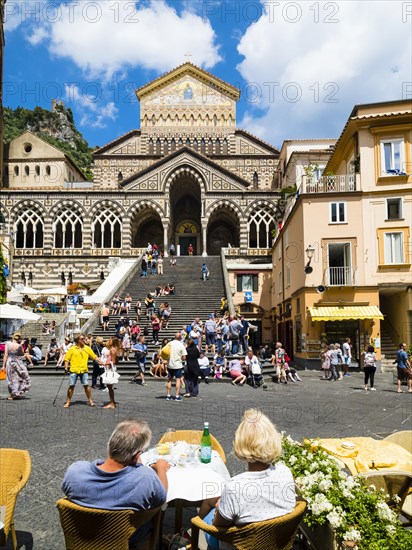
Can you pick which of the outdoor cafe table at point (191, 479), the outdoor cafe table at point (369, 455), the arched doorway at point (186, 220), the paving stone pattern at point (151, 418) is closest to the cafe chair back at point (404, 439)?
the outdoor cafe table at point (369, 455)

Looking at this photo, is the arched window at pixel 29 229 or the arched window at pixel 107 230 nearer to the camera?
the arched window at pixel 29 229

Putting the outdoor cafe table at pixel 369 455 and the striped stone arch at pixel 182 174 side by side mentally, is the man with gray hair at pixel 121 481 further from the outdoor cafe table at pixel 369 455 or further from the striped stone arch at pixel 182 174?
the striped stone arch at pixel 182 174

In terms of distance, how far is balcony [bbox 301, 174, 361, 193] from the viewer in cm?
2210

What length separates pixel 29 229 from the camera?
40812mm

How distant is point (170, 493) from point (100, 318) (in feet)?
61.3

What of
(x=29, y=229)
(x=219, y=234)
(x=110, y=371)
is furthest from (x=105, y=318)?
(x=219, y=234)

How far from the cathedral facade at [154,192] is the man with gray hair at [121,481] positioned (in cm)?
3270

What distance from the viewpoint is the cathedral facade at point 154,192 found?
3966 cm

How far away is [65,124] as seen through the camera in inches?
3317

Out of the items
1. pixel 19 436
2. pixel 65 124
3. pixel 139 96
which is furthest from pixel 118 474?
pixel 65 124

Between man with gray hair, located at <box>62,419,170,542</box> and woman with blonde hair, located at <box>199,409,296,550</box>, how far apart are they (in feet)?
1.66

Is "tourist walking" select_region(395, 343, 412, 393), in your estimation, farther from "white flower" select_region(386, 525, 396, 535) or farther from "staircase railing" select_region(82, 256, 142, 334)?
"staircase railing" select_region(82, 256, 142, 334)

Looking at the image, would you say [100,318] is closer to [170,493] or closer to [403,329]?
[403,329]

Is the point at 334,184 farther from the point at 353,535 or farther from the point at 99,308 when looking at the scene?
the point at 353,535
